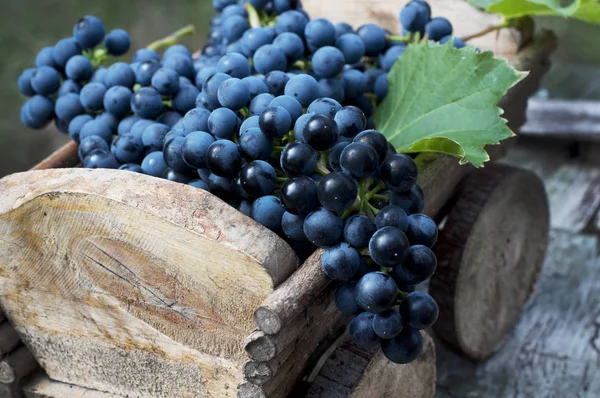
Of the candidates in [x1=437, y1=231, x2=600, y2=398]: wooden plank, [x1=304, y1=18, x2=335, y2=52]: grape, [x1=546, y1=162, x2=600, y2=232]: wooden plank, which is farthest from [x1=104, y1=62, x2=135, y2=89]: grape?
[x1=546, y1=162, x2=600, y2=232]: wooden plank

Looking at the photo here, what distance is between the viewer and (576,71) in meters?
2.99

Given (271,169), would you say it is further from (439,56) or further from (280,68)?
(439,56)

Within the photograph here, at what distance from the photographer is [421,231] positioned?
0.92 m

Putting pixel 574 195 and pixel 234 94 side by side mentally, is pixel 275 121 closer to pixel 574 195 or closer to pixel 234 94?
pixel 234 94

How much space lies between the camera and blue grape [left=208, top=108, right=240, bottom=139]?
3.26ft

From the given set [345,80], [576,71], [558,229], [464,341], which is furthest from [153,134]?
[576,71]

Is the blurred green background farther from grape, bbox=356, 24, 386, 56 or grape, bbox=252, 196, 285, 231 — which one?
grape, bbox=252, 196, 285, 231

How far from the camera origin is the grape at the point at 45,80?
4.43 ft

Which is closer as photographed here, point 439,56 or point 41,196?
point 41,196

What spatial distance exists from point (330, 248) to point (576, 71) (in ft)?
8.21

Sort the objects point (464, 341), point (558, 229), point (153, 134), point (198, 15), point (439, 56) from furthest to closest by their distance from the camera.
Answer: point (198, 15) → point (558, 229) → point (464, 341) → point (439, 56) → point (153, 134)

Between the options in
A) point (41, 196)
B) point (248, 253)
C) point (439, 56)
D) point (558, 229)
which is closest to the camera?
point (248, 253)

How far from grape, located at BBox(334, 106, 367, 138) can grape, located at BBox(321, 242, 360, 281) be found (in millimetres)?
183

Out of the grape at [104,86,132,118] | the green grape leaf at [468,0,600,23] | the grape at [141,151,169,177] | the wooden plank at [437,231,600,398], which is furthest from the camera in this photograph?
the wooden plank at [437,231,600,398]
